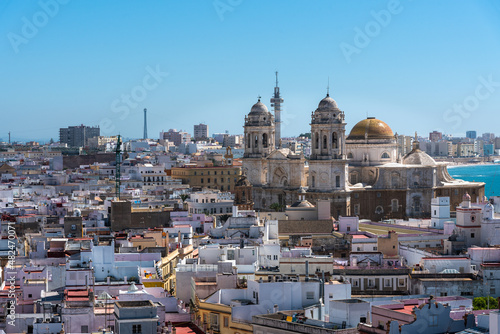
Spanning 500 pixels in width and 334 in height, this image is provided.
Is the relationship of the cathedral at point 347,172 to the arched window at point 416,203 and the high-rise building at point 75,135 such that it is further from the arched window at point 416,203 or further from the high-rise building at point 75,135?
the high-rise building at point 75,135

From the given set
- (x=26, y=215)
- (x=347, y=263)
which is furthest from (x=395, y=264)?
(x=26, y=215)

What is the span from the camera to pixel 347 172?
53.5m

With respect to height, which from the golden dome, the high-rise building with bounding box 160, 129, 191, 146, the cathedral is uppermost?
the high-rise building with bounding box 160, 129, 191, 146

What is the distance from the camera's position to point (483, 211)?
3653cm

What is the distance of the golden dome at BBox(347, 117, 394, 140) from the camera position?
55.1 meters

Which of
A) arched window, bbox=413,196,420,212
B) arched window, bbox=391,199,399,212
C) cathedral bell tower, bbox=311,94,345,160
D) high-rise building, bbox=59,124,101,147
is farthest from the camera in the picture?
high-rise building, bbox=59,124,101,147

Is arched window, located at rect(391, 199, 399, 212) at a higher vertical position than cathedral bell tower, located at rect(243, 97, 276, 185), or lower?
lower

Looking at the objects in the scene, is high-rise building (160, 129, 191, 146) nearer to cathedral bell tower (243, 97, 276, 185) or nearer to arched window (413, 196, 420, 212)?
cathedral bell tower (243, 97, 276, 185)

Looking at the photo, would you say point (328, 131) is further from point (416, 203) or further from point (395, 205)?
point (416, 203)

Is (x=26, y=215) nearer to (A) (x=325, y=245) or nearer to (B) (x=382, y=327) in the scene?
(A) (x=325, y=245)

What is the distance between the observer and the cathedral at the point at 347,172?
169 ft

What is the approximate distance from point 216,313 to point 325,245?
14735mm

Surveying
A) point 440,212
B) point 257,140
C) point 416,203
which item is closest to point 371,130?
point 416,203

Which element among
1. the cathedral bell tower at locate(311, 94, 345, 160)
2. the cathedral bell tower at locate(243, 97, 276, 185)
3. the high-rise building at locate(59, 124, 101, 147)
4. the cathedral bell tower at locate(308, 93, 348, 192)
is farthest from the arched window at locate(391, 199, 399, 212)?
the high-rise building at locate(59, 124, 101, 147)
